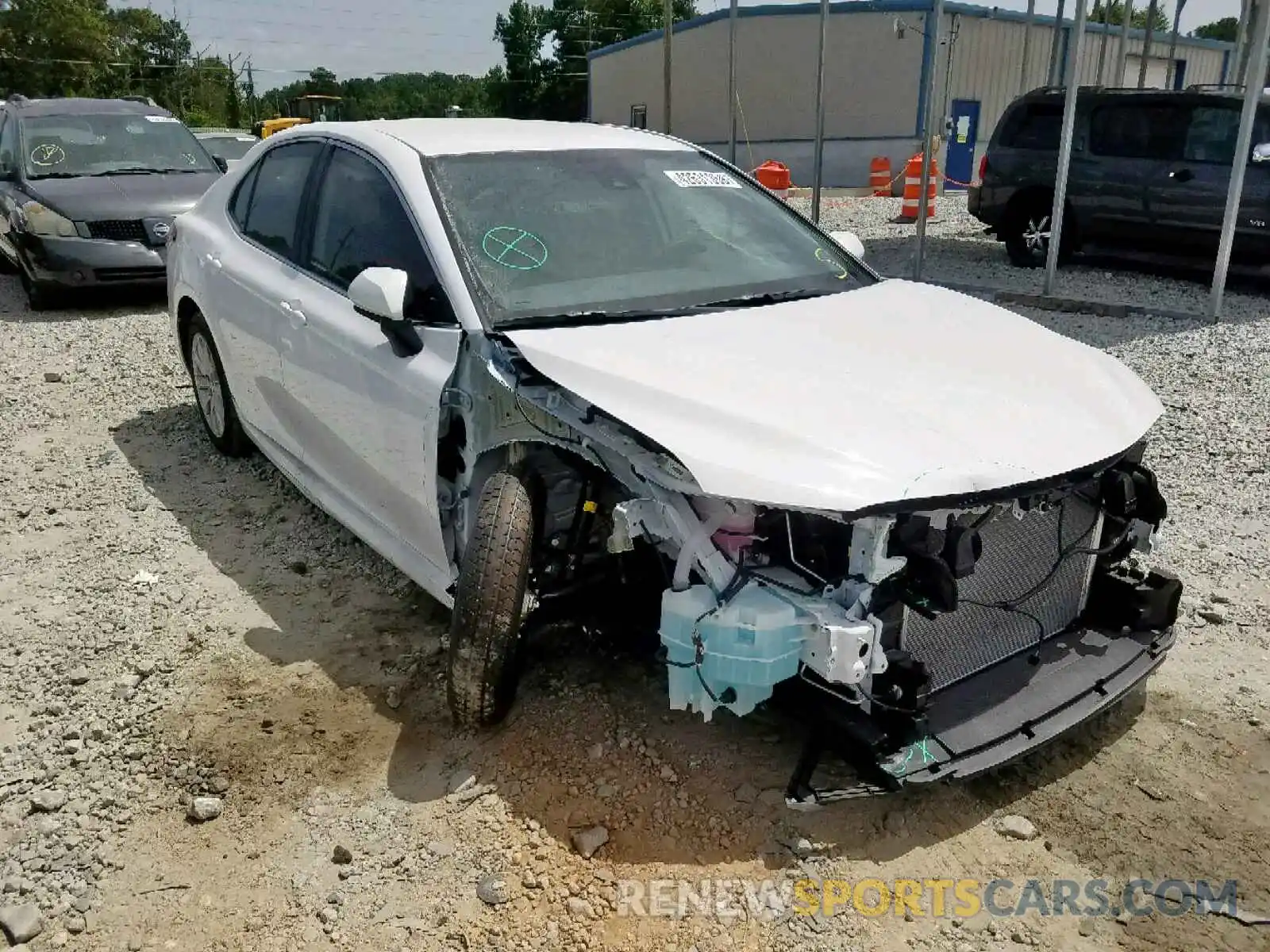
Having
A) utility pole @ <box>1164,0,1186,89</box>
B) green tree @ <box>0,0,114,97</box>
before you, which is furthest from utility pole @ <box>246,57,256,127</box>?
utility pole @ <box>1164,0,1186,89</box>

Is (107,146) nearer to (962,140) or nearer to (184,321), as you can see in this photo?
(184,321)

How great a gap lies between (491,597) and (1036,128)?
10635 millimetres

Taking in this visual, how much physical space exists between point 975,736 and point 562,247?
6.52 ft

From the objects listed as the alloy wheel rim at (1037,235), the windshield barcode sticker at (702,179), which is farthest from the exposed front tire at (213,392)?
the alloy wheel rim at (1037,235)

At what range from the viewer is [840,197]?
71.6 ft

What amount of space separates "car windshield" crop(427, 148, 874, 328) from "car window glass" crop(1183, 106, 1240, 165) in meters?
7.90

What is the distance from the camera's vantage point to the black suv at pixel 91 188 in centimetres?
892

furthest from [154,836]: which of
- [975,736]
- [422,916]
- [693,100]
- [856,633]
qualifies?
[693,100]

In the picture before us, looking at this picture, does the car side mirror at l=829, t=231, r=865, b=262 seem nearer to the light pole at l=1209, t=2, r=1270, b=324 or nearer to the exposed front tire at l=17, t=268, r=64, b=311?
the light pole at l=1209, t=2, r=1270, b=324

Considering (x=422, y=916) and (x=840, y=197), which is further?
(x=840, y=197)

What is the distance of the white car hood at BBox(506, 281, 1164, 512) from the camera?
2.44 meters

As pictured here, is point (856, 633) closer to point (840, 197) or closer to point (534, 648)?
point (534, 648)

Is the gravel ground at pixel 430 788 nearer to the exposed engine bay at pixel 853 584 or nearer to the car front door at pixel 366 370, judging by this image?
the exposed engine bay at pixel 853 584

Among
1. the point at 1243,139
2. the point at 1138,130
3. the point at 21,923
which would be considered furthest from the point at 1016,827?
the point at 1138,130
